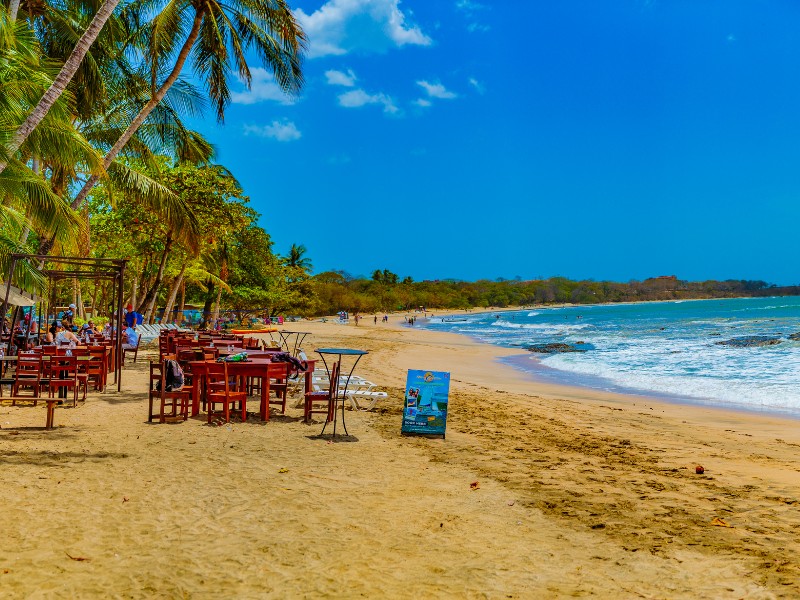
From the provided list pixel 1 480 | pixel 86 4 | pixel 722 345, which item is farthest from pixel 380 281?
pixel 1 480

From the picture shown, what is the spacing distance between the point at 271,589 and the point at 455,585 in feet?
3.30

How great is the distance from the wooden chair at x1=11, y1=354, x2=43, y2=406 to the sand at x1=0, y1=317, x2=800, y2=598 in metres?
0.42

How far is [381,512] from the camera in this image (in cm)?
473

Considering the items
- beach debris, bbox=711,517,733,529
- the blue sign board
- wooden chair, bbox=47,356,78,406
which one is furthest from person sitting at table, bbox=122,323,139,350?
beach debris, bbox=711,517,733,529

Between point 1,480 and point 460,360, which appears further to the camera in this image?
point 460,360

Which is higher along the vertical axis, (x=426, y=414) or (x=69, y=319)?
(x=69, y=319)

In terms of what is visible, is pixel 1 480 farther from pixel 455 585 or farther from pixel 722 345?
pixel 722 345

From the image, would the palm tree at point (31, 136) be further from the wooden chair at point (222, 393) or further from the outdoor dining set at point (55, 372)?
the wooden chair at point (222, 393)

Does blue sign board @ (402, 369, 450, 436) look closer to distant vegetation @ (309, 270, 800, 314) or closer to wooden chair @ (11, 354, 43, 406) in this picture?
wooden chair @ (11, 354, 43, 406)

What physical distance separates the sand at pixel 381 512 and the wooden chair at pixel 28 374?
1.38 ft

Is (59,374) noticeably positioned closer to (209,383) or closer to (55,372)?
(55,372)

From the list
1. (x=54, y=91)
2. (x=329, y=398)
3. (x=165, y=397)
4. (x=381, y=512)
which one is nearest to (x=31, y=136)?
(x=54, y=91)

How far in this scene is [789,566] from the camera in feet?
12.7

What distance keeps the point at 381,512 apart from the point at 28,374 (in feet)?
23.7
